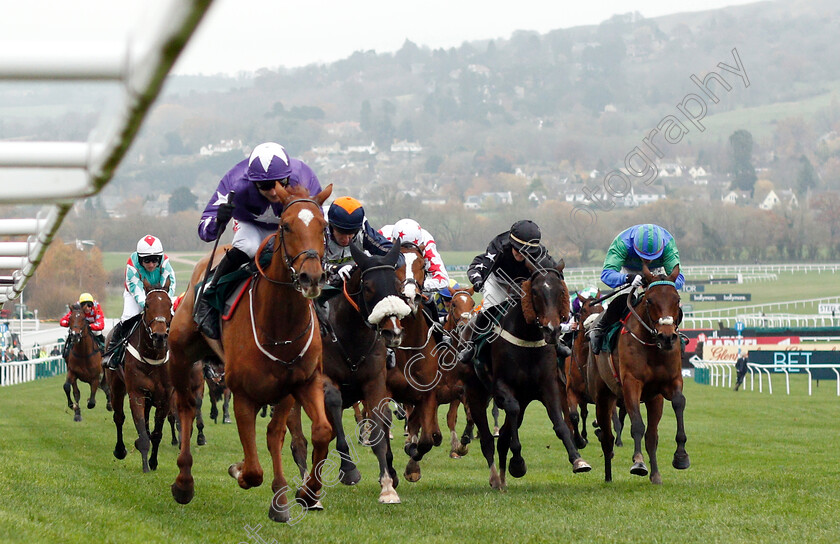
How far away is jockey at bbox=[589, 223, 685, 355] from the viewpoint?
1069 centimetres

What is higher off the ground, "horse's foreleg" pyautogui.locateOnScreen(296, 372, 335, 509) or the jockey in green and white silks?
the jockey in green and white silks

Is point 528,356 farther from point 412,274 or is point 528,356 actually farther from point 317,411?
point 317,411

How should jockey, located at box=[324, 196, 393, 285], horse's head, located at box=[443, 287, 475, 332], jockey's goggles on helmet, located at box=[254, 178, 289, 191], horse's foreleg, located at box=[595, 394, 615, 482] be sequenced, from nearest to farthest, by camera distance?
1. jockey's goggles on helmet, located at box=[254, 178, 289, 191]
2. jockey, located at box=[324, 196, 393, 285]
3. horse's foreleg, located at box=[595, 394, 615, 482]
4. horse's head, located at box=[443, 287, 475, 332]

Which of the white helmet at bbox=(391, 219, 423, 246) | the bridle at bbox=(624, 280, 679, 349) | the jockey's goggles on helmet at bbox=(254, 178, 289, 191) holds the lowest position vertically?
the bridle at bbox=(624, 280, 679, 349)

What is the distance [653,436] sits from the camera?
9.95 m

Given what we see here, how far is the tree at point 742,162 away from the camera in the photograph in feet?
539

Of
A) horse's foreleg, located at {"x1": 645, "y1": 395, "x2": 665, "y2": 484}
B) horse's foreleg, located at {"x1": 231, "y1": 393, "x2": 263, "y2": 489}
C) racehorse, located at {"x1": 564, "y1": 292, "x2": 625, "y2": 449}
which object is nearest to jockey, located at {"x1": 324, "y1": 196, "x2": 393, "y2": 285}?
horse's foreleg, located at {"x1": 231, "y1": 393, "x2": 263, "y2": 489}

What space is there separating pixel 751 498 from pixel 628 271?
2.99 metres

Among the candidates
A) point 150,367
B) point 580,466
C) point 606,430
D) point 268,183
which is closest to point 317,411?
point 268,183

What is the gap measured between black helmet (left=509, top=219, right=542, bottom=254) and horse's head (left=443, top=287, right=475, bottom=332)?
99.1 inches

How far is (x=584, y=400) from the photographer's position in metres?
14.3

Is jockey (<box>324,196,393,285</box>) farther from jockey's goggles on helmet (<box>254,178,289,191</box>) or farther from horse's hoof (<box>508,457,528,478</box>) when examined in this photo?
horse's hoof (<box>508,457,528,478</box>)

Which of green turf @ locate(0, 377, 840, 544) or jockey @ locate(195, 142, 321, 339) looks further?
jockey @ locate(195, 142, 321, 339)

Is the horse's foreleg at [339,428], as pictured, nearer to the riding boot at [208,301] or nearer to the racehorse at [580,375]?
the riding boot at [208,301]
